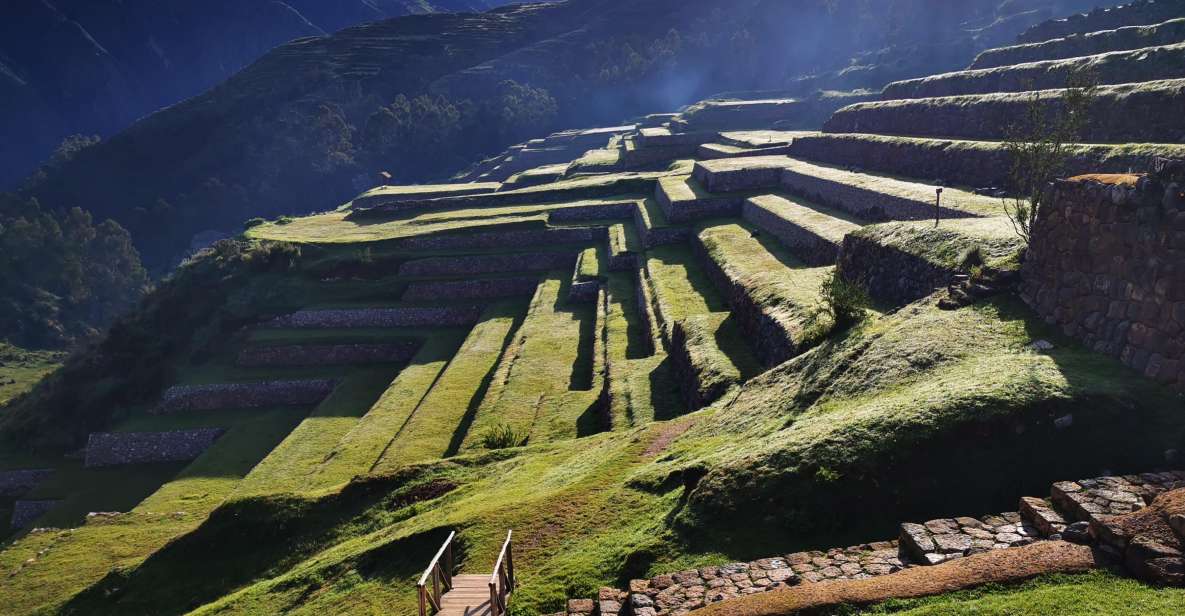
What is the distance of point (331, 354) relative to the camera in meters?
36.9

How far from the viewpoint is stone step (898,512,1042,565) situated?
732cm

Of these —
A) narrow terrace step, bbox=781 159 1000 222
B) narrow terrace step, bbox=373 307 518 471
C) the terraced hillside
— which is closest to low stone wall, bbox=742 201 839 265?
the terraced hillside

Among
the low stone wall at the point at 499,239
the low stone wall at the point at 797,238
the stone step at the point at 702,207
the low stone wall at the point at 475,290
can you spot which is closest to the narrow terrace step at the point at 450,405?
the low stone wall at the point at 475,290

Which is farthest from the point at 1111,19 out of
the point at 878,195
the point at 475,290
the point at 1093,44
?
the point at 475,290

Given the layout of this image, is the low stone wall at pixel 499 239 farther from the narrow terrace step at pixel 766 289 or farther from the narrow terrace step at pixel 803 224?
the narrow terrace step at pixel 766 289

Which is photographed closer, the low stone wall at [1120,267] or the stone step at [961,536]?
the stone step at [961,536]

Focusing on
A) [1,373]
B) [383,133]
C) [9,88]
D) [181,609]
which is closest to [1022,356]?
[181,609]

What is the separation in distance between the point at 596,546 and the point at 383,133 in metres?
118

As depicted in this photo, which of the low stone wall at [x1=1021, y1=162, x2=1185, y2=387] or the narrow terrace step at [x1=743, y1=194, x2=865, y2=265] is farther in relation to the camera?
the narrow terrace step at [x1=743, y1=194, x2=865, y2=265]

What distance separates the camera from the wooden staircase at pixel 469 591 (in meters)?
7.96

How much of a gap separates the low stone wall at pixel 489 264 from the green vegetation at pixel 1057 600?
3560cm

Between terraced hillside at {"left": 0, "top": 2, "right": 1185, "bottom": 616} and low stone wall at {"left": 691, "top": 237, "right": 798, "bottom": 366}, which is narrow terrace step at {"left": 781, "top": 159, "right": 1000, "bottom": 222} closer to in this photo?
terraced hillside at {"left": 0, "top": 2, "right": 1185, "bottom": 616}

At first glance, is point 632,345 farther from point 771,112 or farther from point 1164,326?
point 771,112

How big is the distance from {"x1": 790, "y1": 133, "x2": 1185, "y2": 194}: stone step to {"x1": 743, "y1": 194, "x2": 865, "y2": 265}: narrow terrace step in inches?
158
